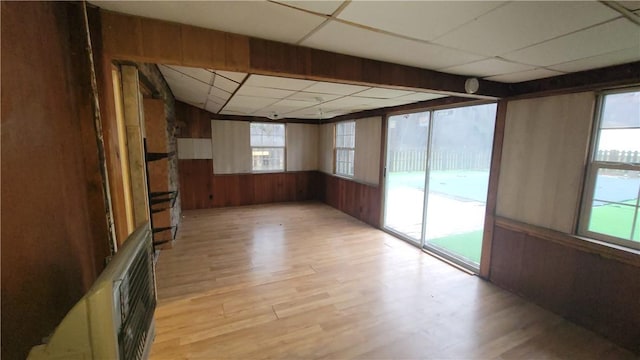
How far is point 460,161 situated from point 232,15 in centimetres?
411

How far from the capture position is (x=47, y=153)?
1.09 m

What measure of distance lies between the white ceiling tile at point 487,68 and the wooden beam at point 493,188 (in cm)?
76

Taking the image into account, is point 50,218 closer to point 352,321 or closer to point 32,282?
point 32,282

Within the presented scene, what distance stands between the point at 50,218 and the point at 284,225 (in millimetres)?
4232

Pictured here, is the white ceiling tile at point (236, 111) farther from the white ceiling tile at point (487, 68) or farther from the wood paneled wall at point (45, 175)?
the wood paneled wall at point (45, 175)

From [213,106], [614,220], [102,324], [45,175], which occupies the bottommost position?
[614,220]

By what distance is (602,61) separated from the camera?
6.72ft

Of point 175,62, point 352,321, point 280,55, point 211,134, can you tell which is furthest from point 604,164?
point 211,134

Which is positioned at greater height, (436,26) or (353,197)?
(436,26)

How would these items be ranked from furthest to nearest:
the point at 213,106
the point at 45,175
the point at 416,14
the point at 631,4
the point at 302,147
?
the point at 302,147 < the point at 213,106 < the point at 416,14 < the point at 631,4 < the point at 45,175

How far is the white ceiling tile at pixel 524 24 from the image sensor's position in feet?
4.09

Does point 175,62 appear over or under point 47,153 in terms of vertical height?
over

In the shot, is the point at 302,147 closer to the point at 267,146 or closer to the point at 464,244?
the point at 267,146

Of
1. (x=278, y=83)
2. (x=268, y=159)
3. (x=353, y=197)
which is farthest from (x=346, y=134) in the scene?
(x=278, y=83)
